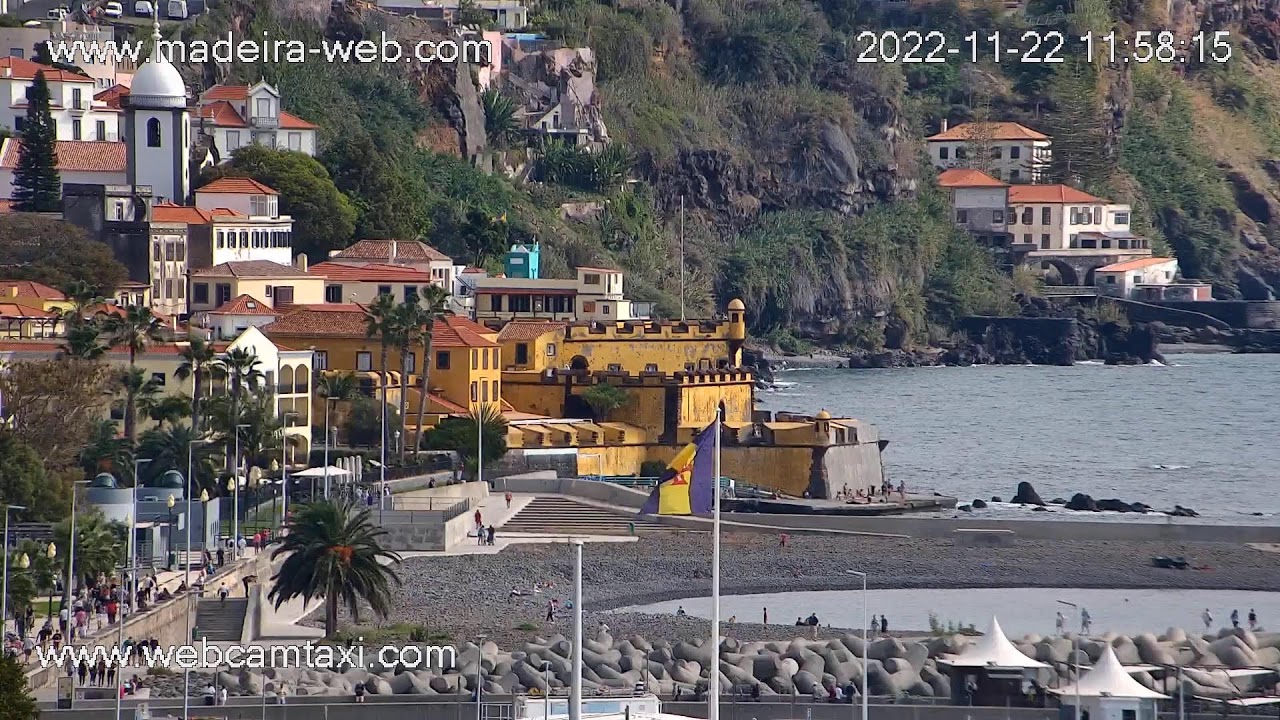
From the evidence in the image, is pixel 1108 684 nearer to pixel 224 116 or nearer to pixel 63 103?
pixel 63 103

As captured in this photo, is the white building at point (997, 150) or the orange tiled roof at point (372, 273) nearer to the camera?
the orange tiled roof at point (372, 273)

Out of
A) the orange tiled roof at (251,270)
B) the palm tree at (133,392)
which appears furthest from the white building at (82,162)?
the palm tree at (133,392)

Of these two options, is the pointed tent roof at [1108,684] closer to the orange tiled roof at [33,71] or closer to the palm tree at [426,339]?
the palm tree at [426,339]

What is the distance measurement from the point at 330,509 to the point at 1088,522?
25372 mm

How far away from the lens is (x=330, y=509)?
189 ft

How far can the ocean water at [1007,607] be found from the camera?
211 feet

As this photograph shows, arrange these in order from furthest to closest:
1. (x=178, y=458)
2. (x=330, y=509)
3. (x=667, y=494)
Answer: (x=178, y=458) < (x=330, y=509) < (x=667, y=494)

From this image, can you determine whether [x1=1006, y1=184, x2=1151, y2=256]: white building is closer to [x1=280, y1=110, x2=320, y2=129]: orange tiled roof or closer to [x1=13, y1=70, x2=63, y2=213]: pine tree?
[x1=280, y1=110, x2=320, y2=129]: orange tiled roof

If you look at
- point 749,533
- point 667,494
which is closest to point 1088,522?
point 749,533

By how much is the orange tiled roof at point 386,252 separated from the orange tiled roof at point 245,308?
375 inches

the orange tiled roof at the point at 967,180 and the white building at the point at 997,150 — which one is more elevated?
the white building at the point at 997,150

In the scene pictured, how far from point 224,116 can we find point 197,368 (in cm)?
3844

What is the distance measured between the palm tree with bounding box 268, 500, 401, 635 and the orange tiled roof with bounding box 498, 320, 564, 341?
29952 millimetres

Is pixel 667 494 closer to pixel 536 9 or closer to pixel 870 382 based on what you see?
pixel 870 382
